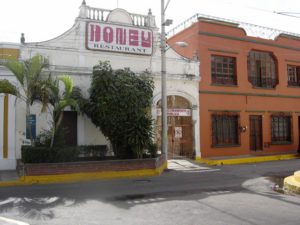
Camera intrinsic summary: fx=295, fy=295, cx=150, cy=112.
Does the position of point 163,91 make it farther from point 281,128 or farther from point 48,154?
point 281,128

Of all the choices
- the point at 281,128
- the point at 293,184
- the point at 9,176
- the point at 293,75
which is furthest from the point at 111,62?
the point at 293,75

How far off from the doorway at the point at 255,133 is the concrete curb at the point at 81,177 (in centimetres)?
889

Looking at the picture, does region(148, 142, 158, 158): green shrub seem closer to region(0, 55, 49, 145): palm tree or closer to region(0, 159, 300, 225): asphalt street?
region(0, 159, 300, 225): asphalt street

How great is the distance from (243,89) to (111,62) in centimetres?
869

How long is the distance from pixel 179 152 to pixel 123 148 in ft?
16.4

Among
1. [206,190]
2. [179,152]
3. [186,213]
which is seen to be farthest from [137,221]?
[179,152]

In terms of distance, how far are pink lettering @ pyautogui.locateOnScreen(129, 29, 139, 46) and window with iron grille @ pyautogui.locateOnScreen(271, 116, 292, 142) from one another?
10763 millimetres

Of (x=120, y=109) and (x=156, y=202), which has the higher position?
(x=120, y=109)

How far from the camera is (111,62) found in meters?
14.7

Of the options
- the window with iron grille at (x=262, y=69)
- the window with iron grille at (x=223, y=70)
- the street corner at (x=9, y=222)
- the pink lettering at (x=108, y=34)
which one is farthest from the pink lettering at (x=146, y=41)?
the street corner at (x=9, y=222)

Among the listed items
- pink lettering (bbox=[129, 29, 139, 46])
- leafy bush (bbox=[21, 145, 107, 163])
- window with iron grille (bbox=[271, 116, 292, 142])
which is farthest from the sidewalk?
window with iron grille (bbox=[271, 116, 292, 142])

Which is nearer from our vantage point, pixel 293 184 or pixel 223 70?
pixel 293 184

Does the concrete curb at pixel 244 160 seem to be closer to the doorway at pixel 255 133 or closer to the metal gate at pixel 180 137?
the metal gate at pixel 180 137

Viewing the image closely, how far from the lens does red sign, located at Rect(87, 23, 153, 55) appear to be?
14.4 m
